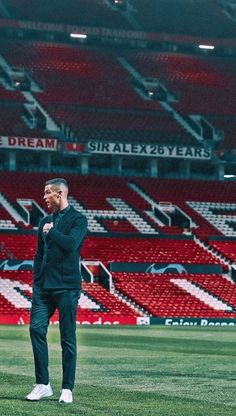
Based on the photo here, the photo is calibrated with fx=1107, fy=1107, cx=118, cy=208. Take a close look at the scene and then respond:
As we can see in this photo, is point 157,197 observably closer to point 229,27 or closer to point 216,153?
point 216,153

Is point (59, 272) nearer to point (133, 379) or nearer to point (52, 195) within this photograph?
point (52, 195)

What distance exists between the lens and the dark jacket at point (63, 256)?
10.8 m

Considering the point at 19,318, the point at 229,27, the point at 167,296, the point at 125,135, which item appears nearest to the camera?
the point at 19,318

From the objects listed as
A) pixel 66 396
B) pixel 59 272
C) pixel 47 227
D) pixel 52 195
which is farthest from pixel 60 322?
pixel 52 195

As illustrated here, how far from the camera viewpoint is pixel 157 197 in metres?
56.6

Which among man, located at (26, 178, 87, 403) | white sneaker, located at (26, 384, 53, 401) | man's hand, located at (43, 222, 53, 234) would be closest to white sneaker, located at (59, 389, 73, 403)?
man, located at (26, 178, 87, 403)

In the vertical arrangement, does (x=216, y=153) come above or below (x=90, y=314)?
above

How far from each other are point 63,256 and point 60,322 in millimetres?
649

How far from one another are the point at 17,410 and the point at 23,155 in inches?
1900

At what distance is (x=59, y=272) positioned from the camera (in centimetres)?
1084

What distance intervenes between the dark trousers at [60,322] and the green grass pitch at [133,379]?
43 centimetres

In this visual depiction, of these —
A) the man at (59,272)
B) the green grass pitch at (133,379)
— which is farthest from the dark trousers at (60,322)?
the green grass pitch at (133,379)

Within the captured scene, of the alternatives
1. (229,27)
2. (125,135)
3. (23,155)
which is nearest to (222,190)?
(125,135)

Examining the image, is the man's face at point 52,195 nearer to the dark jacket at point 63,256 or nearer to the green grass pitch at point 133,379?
the dark jacket at point 63,256
